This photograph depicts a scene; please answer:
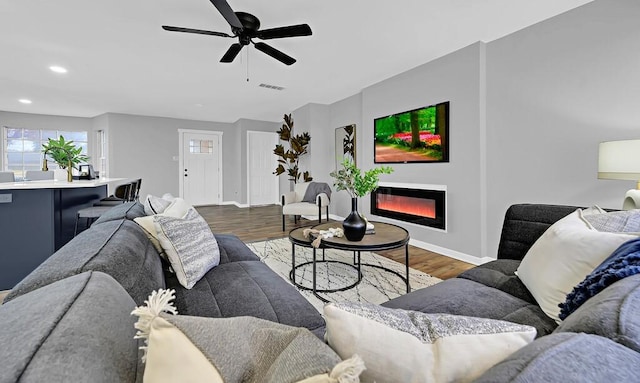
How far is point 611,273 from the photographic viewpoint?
79cm

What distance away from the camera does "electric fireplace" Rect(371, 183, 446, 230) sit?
373cm

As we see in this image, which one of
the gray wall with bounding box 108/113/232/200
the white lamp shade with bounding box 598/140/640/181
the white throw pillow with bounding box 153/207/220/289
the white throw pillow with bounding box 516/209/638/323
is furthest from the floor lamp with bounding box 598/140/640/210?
the gray wall with bounding box 108/113/232/200

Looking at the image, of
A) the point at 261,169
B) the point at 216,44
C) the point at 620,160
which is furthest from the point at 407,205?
the point at 261,169

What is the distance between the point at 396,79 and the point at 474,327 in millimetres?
4259

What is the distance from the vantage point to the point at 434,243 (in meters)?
3.82

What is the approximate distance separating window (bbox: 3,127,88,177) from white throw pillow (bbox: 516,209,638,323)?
9603mm

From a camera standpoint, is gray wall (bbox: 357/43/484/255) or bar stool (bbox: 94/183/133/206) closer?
gray wall (bbox: 357/43/484/255)

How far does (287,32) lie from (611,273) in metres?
2.60

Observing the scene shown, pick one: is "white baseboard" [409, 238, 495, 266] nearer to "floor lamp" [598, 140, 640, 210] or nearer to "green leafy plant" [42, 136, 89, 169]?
"floor lamp" [598, 140, 640, 210]

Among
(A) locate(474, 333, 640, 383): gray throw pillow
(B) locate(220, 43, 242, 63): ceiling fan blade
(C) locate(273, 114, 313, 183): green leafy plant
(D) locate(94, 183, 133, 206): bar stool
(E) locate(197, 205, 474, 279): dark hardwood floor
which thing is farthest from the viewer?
(C) locate(273, 114, 313, 183): green leafy plant

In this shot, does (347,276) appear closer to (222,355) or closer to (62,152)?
(222,355)

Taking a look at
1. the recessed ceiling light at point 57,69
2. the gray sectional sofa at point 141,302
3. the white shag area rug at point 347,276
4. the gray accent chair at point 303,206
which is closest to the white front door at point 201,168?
the recessed ceiling light at point 57,69

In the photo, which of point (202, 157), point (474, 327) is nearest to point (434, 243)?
point (474, 327)

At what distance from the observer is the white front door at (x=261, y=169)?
8023 millimetres
